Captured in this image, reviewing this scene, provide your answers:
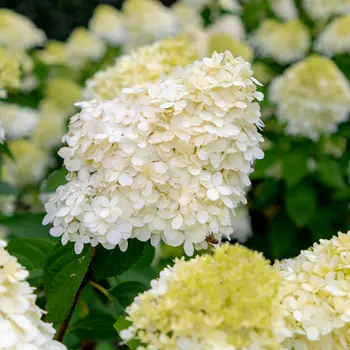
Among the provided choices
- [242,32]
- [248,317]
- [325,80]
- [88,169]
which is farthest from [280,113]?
[248,317]

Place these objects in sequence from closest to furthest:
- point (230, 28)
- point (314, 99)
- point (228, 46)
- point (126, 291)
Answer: point (126, 291) → point (314, 99) → point (228, 46) → point (230, 28)

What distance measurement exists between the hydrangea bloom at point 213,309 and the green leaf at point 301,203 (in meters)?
1.66

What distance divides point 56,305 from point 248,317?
40 cm

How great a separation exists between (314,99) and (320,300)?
1.66 meters

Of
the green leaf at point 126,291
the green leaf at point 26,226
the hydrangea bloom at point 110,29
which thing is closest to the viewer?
the green leaf at point 126,291

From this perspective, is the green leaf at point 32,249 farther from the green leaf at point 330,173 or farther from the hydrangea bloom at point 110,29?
the hydrangea bloom at point 110,29

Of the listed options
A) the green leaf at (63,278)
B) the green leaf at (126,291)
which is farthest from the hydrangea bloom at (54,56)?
the green leaf at (63,278)

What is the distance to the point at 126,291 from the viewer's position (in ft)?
3.77

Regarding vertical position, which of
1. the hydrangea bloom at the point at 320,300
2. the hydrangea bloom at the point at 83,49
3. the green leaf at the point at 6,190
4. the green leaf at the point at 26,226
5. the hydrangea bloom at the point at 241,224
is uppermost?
the hydrangea bloom at the point at 320,300

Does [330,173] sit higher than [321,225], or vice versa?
[330,173]

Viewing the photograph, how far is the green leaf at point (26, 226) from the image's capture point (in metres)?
1.64

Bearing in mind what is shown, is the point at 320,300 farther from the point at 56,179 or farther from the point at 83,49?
the point at 83,49

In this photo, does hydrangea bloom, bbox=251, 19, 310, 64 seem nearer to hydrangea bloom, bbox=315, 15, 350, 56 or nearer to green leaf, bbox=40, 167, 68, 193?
hydrangea bloom, bbox=315, 15, 350, 56

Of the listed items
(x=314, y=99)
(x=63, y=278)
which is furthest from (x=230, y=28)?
(x=63, y=278)
